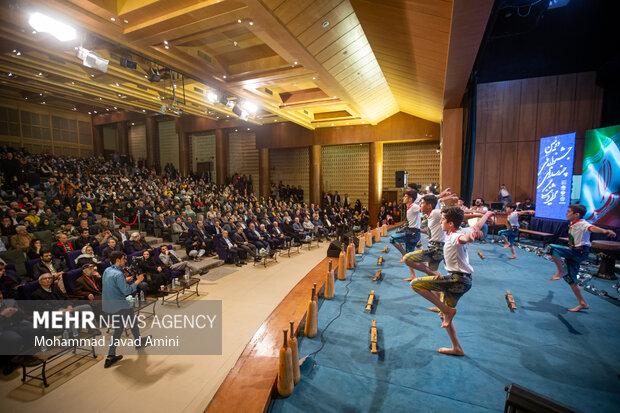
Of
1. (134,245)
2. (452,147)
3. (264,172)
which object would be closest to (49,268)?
(134,245)

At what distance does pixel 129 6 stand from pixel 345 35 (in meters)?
3.91

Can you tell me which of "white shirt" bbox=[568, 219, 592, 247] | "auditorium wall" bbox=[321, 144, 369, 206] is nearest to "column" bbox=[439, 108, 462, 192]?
"white shirt" bbox=[568, 219, 592, 247]

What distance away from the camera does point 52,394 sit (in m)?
3.08

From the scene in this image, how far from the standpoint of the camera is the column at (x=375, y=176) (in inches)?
548

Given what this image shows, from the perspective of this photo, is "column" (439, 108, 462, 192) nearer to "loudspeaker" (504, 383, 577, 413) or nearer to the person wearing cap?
the person wearing cap

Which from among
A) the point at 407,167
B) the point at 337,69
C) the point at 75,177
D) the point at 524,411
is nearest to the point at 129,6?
the point at 337,69

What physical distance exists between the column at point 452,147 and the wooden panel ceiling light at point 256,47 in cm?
81

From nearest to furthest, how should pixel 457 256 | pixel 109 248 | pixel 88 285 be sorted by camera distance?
pixel 457 256
pixel 88 285
pixel 109 248

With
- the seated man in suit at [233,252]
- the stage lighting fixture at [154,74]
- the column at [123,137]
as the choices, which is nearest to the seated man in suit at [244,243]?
the seated man in suit at [233,252]

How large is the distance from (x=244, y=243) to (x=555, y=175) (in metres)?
9.52

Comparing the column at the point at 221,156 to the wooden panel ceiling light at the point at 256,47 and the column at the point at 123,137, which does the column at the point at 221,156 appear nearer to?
the wooden panel ceiling light at the point at 256,47

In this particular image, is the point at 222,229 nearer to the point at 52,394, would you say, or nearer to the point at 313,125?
the point at 52,394

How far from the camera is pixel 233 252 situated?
7867mm

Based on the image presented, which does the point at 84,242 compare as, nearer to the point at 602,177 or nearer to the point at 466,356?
the point at 466,356
